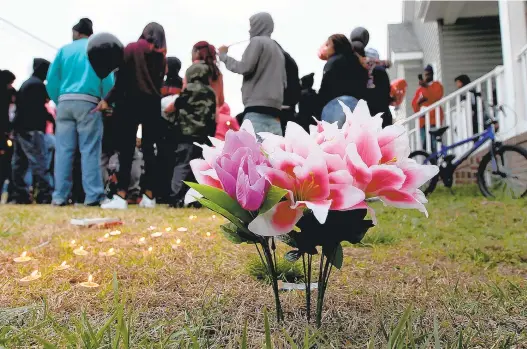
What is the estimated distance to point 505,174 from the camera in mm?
5820

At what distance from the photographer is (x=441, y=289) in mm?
1856

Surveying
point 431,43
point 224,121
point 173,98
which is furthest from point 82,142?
point 431,43

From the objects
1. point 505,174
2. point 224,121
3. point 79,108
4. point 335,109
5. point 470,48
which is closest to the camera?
point 335,109

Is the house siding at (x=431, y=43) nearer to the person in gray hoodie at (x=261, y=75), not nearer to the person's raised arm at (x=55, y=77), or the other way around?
the person in gray hoodie at (x=261, y=75)

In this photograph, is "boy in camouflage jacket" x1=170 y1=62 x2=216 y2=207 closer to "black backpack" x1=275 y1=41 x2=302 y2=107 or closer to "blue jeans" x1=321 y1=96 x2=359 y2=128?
"black backpack" x1=275 y1=41 x2=302 y2=107

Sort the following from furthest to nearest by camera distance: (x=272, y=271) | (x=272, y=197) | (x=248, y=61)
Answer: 1. (x=248, y=61)
2. (x=272, y=271)
3. (x=272, y=197)

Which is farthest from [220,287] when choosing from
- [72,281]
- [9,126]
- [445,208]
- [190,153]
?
[9,126]

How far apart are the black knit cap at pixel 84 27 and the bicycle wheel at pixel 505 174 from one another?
4.89 metres

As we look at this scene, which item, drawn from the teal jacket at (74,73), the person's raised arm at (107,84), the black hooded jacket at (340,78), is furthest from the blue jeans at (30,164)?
the black hooded jacket at (340,78)

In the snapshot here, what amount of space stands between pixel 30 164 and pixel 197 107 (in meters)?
2.95

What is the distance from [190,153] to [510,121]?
435cm

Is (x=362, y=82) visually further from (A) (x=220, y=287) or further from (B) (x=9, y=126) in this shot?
(B) (x=9, y=126)

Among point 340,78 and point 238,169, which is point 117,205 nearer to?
point 340,78

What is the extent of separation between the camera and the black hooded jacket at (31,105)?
22.5 ft
